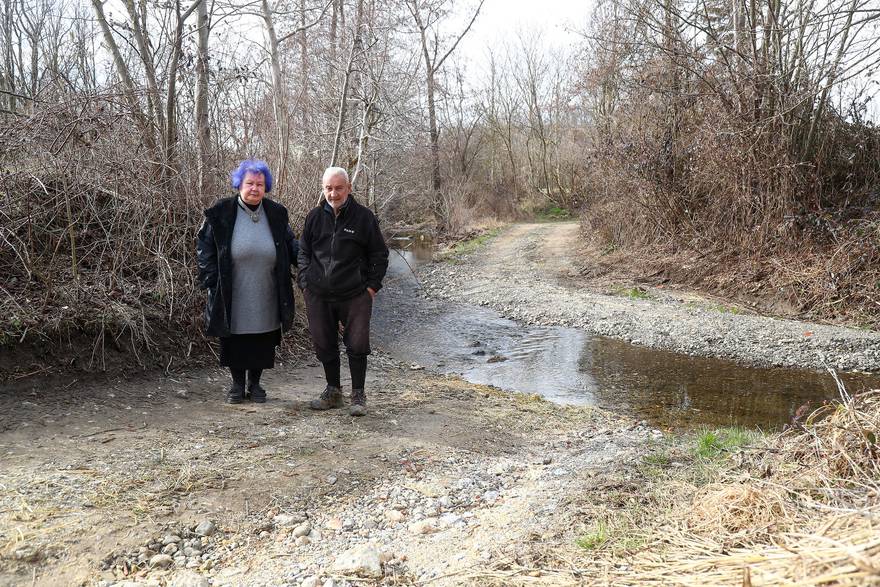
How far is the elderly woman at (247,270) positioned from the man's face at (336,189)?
1.70 ft

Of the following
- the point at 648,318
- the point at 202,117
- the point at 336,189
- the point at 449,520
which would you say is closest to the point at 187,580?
the point at 449,520

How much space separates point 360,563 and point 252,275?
2.68 m

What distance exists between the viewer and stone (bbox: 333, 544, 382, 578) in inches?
103

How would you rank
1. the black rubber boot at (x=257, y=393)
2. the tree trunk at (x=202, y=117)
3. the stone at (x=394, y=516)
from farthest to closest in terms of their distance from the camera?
the tree trunk at (x=202, y=117)
the black rubber boot at (x=257, y=393)
the stone at (x=394, y=516)

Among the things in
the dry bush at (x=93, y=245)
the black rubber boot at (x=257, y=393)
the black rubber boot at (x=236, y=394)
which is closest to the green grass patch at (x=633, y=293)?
the dry bush at (x=93, y=245)

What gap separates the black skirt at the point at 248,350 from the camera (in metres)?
4.86

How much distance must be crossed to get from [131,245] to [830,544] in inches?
235

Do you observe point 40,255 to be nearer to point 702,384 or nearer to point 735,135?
point 702,384

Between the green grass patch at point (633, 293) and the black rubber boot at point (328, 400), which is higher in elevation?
the green grass patch at point (633, 293)

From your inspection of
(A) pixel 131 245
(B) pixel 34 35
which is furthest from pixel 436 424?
(B) pixel 34 35

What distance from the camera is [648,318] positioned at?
997 centimetres

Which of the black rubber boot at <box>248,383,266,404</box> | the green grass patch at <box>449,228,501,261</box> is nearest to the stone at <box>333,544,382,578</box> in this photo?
the black rubber boot at <box>248,383,266,404</box>

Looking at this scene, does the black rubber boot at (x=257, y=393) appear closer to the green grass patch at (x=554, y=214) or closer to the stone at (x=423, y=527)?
the stone at (x=423, y=527)

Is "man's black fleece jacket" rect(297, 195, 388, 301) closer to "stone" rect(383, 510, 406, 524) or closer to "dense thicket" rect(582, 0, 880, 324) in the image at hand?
"stone" rect(383, 510, 406, 524)
